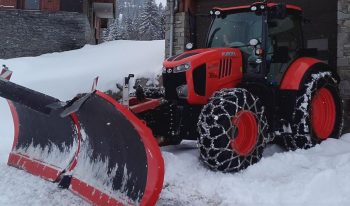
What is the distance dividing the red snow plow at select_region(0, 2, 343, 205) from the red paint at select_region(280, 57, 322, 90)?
1 centimetres

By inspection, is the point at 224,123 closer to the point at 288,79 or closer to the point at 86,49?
the point at 288,79

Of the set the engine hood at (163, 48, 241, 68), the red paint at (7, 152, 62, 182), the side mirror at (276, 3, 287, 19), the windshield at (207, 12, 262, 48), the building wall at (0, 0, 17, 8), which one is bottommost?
the red paint at (7, 152, 62, 182)

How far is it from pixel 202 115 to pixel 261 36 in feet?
5.14

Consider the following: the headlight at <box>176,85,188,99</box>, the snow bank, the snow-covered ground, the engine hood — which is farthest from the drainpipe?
the headlight at <box>176,85,188,99</box>

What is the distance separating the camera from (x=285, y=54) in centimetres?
544

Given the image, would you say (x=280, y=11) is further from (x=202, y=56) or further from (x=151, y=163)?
(x=151, y=163)

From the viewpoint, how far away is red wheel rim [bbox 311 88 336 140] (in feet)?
18.7

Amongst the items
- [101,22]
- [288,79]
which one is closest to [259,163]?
[288,79]

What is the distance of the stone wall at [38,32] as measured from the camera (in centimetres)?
1688

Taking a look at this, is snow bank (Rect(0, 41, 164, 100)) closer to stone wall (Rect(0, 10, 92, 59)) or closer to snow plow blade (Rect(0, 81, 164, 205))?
stone wall (Rect(0, 10, 92, 59))

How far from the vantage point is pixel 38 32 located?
17250 mm

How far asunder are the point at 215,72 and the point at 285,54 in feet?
3.69

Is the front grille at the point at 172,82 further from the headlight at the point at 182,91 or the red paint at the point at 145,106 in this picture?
the red paint at the point at 145,106

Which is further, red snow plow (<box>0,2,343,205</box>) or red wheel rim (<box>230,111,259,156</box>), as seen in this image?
red wheel rim (<box>230,111,259,156</box>)
